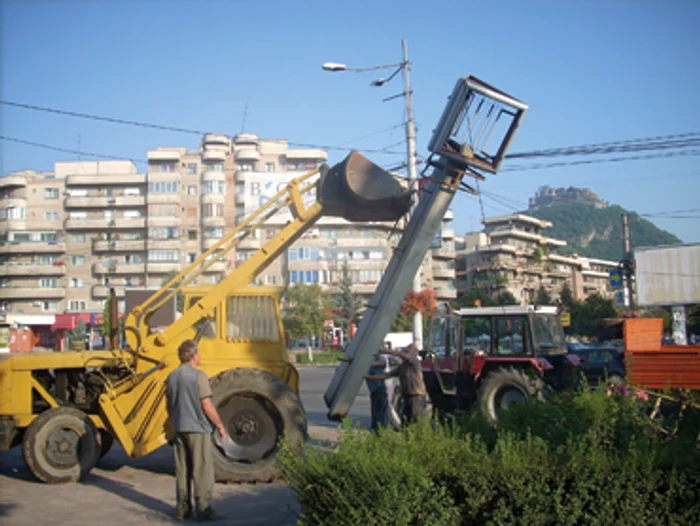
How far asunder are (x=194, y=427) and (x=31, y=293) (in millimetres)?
78266

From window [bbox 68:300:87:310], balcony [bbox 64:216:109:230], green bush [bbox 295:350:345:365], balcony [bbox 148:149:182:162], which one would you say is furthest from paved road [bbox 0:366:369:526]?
balcony [bbox 64:216:109:230]

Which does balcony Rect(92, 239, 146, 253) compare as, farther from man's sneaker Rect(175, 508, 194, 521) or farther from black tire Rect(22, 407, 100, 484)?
man's sneaker Rect(175, 508, 194, 521)

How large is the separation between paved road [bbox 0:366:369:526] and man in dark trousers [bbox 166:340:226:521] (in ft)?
1.18

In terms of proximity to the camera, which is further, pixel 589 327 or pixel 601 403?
pixel 589 327

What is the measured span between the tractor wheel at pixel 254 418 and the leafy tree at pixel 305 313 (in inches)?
1828

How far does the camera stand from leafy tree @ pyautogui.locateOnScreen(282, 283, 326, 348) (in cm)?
5581

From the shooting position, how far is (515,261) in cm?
10462

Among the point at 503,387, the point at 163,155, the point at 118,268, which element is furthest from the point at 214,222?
the point at 503,387

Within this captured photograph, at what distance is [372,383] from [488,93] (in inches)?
218

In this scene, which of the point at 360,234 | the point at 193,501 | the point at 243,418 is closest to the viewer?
the point at 193,501

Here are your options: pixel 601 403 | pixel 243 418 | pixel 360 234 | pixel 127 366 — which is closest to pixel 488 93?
pixel 601 403

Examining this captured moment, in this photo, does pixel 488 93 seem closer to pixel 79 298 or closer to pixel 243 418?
pixel 243 418

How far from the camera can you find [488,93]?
8922 millimetres

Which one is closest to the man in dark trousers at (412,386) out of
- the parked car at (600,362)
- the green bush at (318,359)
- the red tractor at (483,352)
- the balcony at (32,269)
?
the red tractor at (483,352)
